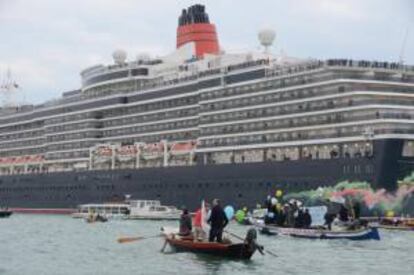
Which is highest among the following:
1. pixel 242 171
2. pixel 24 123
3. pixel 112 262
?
pixel 24 123

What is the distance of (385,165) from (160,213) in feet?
82.8

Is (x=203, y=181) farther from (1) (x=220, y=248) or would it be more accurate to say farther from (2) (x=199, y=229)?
(1) (x=220, y=248)

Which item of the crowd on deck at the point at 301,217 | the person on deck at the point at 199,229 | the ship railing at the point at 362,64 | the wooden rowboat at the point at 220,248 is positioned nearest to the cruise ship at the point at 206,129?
the ship railing at the point at 362,64

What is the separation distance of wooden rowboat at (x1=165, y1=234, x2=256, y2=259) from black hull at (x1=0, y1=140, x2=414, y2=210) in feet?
101

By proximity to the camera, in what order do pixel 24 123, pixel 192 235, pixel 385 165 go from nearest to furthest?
pixel 192 235 → pixel 385 165 → pixel 24 123

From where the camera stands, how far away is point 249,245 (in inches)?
1443

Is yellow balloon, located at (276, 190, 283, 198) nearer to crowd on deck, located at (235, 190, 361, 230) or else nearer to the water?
crowd on deck, located at (235, 190, 361, 230)

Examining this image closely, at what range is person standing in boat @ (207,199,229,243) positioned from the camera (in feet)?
123

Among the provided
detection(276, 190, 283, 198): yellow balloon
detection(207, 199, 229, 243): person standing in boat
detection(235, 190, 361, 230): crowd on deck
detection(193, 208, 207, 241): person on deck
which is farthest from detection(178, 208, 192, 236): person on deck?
detection(276, 190, 283, 198): yellow balloon

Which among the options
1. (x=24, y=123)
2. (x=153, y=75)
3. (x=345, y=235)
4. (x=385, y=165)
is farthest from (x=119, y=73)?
(x=345, y=235)

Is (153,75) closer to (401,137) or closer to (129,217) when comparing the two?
(129,217)

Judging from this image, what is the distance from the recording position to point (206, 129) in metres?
87.0

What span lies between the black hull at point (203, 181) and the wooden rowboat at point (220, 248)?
30873 millimetres

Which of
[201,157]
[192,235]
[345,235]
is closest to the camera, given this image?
[192,235]
